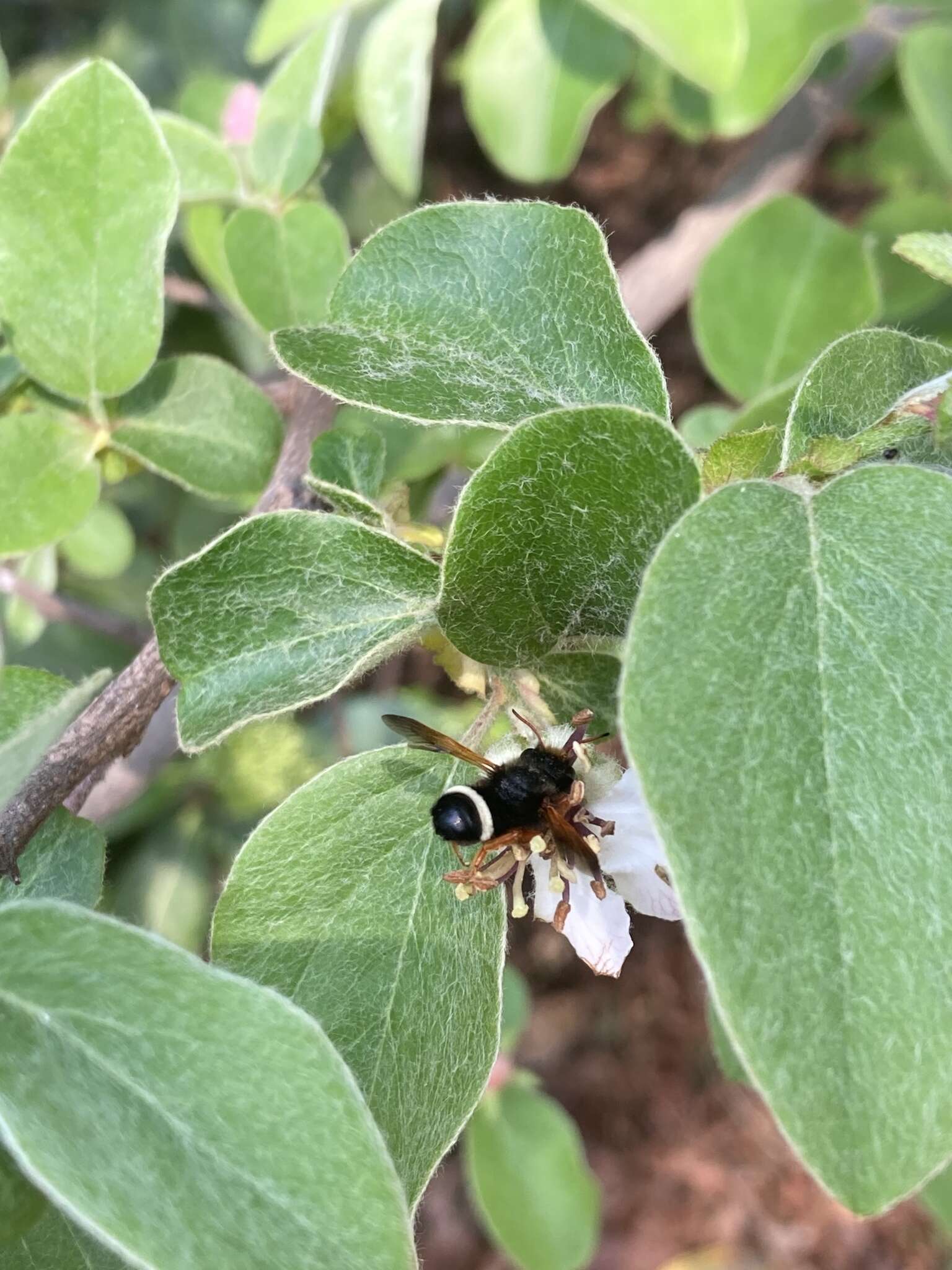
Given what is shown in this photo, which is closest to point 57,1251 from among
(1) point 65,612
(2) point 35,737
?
(2) point 35,737

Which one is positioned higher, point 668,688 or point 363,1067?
point 668,688

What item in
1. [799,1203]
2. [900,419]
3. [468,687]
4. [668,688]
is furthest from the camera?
[799,1203]

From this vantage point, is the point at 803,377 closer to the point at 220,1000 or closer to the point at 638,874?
the point at 638,874

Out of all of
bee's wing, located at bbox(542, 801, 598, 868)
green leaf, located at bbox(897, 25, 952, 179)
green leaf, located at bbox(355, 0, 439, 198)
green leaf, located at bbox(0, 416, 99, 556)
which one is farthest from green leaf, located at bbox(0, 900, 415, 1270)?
green leaf, located at bbox(897, 25, 952, 179)

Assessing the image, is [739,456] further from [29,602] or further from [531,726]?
[29,602]

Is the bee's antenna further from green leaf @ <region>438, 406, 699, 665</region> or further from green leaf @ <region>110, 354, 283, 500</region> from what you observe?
green leaf @ <region>110, 354, 283, 500</region>

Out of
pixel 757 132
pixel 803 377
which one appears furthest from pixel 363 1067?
pixel 757 132
